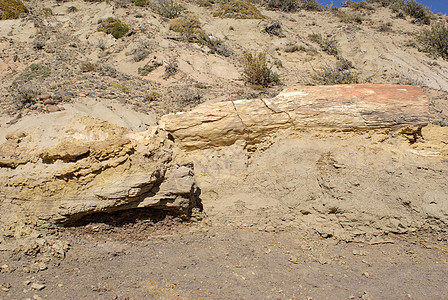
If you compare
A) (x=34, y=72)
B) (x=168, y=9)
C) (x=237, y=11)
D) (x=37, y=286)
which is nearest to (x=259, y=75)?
(x=34, y=72)

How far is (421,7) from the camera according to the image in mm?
19094

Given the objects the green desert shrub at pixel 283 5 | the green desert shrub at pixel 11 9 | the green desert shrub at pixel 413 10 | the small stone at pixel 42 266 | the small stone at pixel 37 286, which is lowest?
the small stone at pixel 42 266

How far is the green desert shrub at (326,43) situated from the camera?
13.9m

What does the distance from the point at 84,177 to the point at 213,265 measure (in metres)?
1.92

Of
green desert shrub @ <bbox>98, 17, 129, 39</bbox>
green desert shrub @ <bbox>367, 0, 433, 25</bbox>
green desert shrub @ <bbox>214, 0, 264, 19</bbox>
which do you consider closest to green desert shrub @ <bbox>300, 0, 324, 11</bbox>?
green desert shrub @ <bbox>367, 0, 433, 25</bbox>

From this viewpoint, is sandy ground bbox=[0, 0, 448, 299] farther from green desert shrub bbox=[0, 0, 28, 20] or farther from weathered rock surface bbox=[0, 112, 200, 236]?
green desert shrub bbox=[0, 0, 28, 20]

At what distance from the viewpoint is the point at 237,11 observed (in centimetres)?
1695

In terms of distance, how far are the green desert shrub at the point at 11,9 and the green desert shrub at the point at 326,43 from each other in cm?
1495

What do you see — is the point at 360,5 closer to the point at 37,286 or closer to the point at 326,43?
the point at 326,43

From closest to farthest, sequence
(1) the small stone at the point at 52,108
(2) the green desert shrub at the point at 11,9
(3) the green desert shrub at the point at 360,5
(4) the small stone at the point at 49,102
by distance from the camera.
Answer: (1) the small stone at the point at 52,108
(4) the small stone at the point at 49,102
(2) the green desert shrub at the point at 11,9
(3) the green desert shrub at the point at 360,5

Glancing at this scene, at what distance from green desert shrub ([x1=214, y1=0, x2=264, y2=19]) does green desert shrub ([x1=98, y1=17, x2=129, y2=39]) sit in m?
5.82

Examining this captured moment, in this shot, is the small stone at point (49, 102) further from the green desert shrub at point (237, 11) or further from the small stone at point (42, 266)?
the green desert shrub at point (237, 11)

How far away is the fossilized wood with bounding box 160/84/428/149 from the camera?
4398 millimetres

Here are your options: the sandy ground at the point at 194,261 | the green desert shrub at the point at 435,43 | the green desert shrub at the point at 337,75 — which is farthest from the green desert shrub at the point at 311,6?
the sandy ground at the point at 194,261
